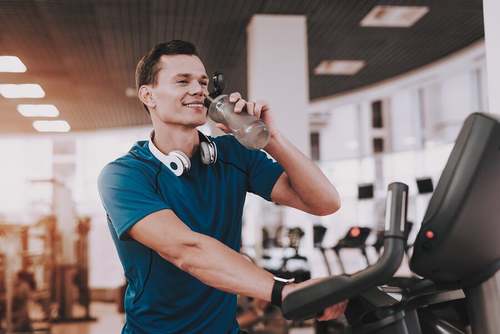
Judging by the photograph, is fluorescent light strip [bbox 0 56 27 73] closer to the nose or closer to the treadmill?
the nose

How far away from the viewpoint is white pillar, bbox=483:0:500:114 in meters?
2.27

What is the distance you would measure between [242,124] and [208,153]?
11.4 inches

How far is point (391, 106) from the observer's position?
36.1 feet

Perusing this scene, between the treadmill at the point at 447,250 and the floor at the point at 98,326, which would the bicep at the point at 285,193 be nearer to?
the treadmill at the point at 447,250

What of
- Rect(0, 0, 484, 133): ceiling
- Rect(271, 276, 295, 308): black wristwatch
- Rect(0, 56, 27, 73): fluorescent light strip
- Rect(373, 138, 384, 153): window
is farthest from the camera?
Rect(373, 138, 384, 153): window

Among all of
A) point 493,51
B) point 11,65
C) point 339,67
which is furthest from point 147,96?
point 339,67

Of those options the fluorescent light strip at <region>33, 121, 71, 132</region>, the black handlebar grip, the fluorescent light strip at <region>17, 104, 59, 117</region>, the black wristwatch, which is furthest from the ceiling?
the black handlebar grip

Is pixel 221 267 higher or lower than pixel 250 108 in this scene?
lower

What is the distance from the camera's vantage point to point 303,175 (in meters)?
1.44

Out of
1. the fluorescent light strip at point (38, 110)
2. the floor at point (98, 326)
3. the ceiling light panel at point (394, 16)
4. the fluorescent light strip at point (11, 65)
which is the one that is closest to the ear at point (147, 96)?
the floor at point (98, 326)

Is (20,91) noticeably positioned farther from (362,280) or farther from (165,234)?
(362,280)

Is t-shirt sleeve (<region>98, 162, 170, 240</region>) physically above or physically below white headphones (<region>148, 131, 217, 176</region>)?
below

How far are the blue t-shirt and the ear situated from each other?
0.38 feet

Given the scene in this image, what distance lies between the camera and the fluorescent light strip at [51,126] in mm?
12367
